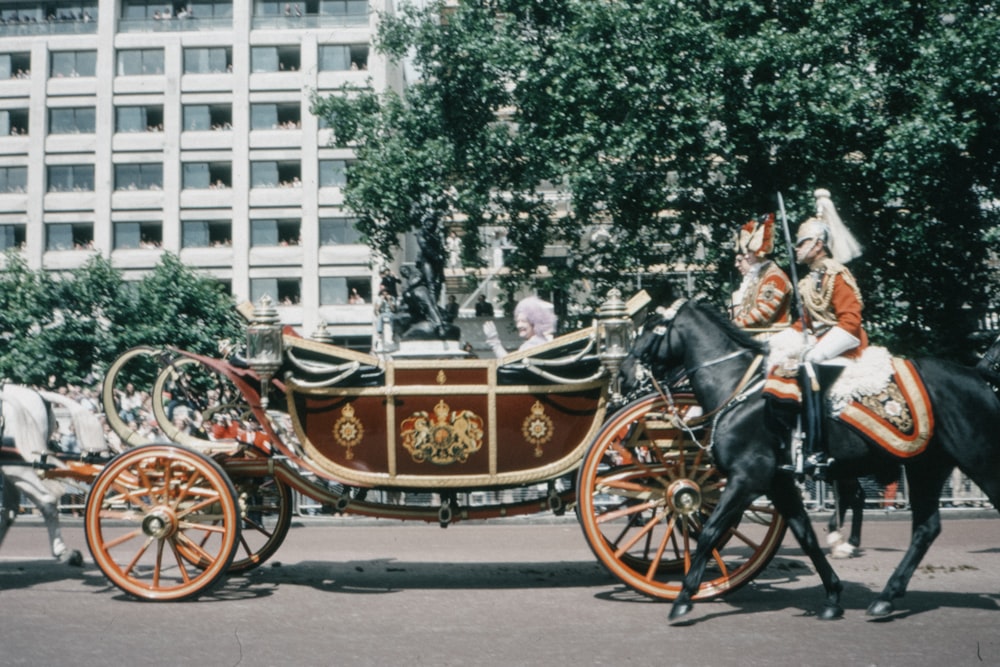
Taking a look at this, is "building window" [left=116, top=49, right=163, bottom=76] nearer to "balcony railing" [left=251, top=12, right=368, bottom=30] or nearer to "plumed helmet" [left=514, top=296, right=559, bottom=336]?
"balcony railing" [left=251, top=12, right=368, bottom=30]

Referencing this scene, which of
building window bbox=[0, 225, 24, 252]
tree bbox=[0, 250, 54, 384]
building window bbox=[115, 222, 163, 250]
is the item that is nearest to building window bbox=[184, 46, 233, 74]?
building window bbox=[115, 222, 163, 250]

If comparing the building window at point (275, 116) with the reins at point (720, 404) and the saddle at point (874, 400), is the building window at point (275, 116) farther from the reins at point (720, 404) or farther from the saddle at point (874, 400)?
the saddle at point (874, 400)

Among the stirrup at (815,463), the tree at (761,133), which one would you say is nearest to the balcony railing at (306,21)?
the tree at (761,133)

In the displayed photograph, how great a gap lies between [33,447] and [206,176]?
39.6 meters

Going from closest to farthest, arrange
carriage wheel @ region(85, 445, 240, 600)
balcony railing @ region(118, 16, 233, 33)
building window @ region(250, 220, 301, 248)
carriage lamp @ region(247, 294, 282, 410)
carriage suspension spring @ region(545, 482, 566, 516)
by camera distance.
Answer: carriage wheel @ region(85, 445, 240, 600) → carriage lamp @ region(247, 294, 282, 410) → carriage suspension spring @ region(545, 482, 566, 516) → building window @ region(250, 220, 301, 248) → balcony railing @ region(118, 16, 233, 33)

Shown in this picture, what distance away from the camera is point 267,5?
47.7 metres

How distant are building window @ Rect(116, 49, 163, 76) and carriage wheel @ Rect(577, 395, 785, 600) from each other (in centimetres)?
4443

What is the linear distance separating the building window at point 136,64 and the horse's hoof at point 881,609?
46.2 metres

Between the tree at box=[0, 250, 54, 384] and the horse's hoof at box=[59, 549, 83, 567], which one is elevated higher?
the tree at box=[0, 250, 54, 384]

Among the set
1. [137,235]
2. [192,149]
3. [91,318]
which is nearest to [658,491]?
[91,318]

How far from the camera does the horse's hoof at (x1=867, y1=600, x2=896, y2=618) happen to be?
6.15 meters

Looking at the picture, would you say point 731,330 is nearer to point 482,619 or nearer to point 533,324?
point 533,324

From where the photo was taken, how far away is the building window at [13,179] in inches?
1836

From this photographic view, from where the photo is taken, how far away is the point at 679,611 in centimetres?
614
